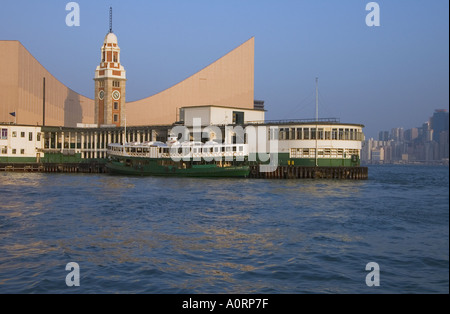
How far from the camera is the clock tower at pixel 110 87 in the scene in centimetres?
9656

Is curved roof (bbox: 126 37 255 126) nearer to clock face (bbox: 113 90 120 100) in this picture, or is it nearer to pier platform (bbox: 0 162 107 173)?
clock face (bbox: 113 90 120 100)

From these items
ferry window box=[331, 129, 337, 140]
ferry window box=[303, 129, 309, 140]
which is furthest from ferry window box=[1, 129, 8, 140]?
ferry window box=[331, 129, 337, 140]

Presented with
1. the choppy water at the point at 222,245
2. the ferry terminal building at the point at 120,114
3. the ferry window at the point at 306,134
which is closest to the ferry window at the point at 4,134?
the ferry terminal building at the point at 120,114

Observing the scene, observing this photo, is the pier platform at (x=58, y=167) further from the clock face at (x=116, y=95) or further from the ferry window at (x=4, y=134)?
the clock face at (x=116, y=95)

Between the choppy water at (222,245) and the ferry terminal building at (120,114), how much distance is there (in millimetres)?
30573

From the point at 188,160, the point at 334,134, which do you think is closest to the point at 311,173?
the point at 334,134

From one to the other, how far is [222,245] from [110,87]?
264 ft

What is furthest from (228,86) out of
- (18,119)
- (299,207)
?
(299,207)

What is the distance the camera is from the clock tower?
96.6m

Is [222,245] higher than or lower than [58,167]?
lower

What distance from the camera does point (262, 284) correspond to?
50.9 ft

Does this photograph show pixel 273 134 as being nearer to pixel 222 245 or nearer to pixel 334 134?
pixel 334 134

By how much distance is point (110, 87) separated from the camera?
96.8 m
